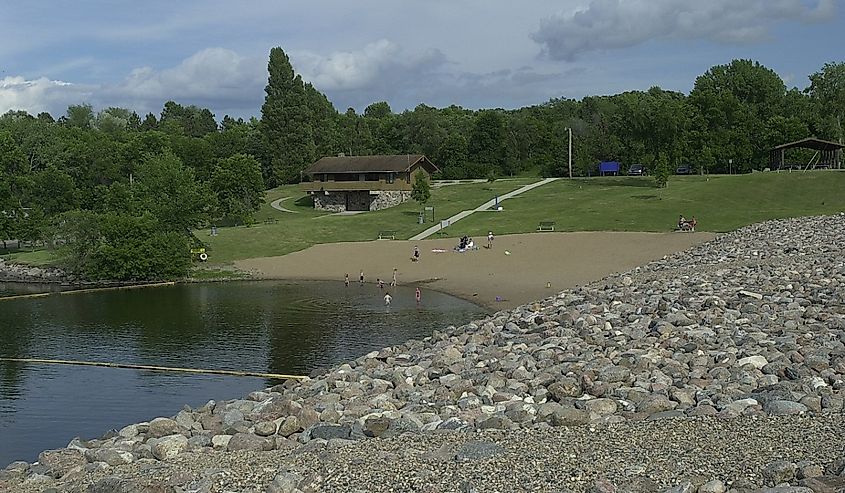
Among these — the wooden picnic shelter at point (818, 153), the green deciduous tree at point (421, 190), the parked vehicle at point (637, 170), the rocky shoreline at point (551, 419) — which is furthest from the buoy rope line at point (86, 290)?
the wooden picnic shelter at point (818, 153)

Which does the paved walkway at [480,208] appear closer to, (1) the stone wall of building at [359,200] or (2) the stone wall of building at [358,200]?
(1) the stone wall of building at [359,200]

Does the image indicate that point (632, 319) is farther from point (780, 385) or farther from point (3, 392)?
point (3, 392)

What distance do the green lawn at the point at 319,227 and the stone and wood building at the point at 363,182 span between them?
2415 millimetres

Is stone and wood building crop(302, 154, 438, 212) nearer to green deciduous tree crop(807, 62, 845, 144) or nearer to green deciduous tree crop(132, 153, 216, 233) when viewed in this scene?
green deciduous tree crop(132, 153, 216, 233)

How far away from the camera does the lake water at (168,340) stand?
23203 millimetres

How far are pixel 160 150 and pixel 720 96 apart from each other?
56.6 meters

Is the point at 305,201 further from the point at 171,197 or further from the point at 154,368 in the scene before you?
the point at 154,368

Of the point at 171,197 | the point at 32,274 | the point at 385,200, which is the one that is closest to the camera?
the point at 32,274

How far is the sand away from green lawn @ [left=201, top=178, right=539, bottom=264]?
2.98 metres

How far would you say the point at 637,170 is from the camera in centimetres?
9112

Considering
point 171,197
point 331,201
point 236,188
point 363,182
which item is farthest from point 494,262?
point 331,201

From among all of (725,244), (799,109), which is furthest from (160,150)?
(799,109)

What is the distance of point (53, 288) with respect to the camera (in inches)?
1997

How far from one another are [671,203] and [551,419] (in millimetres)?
58636
